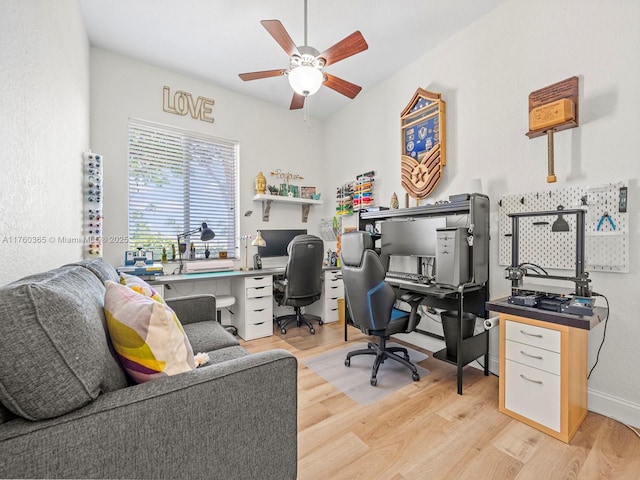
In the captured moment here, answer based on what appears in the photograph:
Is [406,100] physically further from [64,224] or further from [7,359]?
[7,359]

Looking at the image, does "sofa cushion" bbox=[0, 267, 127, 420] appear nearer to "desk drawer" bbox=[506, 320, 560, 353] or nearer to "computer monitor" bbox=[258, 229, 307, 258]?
"desk drawer" bbox=[506, 320, 560, 353]

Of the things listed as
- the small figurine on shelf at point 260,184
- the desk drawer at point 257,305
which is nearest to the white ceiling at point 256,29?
the small figurine on shelf at point 260,184

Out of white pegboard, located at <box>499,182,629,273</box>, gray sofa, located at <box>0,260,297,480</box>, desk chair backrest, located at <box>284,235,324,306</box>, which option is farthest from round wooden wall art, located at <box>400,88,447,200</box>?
gray sofa, located at <box>0,260,297,480</box>

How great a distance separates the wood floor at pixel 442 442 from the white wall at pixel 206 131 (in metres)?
2.41

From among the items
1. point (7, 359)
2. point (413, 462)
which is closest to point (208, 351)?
point (7, 359)

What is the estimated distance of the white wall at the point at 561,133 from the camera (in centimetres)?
175

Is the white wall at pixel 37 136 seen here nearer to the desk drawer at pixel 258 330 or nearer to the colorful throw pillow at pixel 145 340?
the colorful throw pillow at pixel 145 340

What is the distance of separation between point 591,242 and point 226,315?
11.2ft

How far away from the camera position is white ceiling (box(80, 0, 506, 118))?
231 centimetres

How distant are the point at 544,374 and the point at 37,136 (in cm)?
284

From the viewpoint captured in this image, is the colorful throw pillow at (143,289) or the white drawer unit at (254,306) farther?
the white drawer unit at (254,306)

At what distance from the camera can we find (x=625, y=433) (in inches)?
64.1

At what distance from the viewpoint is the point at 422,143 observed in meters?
2.91

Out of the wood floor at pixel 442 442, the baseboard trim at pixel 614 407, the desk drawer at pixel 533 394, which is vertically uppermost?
the desk drawer at pixel 533 394
